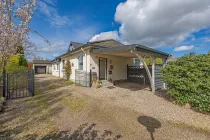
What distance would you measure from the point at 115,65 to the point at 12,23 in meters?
7.63

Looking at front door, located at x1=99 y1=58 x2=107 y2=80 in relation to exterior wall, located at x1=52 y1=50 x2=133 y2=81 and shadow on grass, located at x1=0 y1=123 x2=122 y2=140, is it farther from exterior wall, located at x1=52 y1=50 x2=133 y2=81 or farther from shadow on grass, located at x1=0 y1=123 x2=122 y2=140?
shadow on grass, located at x1=0 y1=123 x2=122 y2=140

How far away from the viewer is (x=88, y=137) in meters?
2.38

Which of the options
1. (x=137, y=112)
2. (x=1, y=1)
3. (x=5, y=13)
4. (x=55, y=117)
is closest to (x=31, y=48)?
(x=5, y=13)

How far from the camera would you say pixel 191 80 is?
3998 mm

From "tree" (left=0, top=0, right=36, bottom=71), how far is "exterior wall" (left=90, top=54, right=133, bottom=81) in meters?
4.53

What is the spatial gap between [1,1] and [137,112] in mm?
7526

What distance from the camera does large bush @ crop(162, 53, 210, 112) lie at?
12.0 ft

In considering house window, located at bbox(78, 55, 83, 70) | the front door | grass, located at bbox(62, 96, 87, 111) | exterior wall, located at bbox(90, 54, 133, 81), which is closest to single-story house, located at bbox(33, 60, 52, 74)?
house window, located at bbox(78, 55, 83, 70)

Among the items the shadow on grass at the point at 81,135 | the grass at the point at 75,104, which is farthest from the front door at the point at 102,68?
the shadow on grass at the point at 81,135

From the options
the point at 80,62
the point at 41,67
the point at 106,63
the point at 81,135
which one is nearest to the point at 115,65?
the point at 106,63

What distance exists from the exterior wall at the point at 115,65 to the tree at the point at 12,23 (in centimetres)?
453

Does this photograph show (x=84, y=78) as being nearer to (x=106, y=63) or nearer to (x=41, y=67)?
(x=106, y=63)

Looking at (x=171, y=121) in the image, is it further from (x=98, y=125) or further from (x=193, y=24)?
(x=193, y=24)

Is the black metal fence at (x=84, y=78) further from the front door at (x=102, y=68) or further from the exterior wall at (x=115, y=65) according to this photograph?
the front door at (x=102, y=68)
